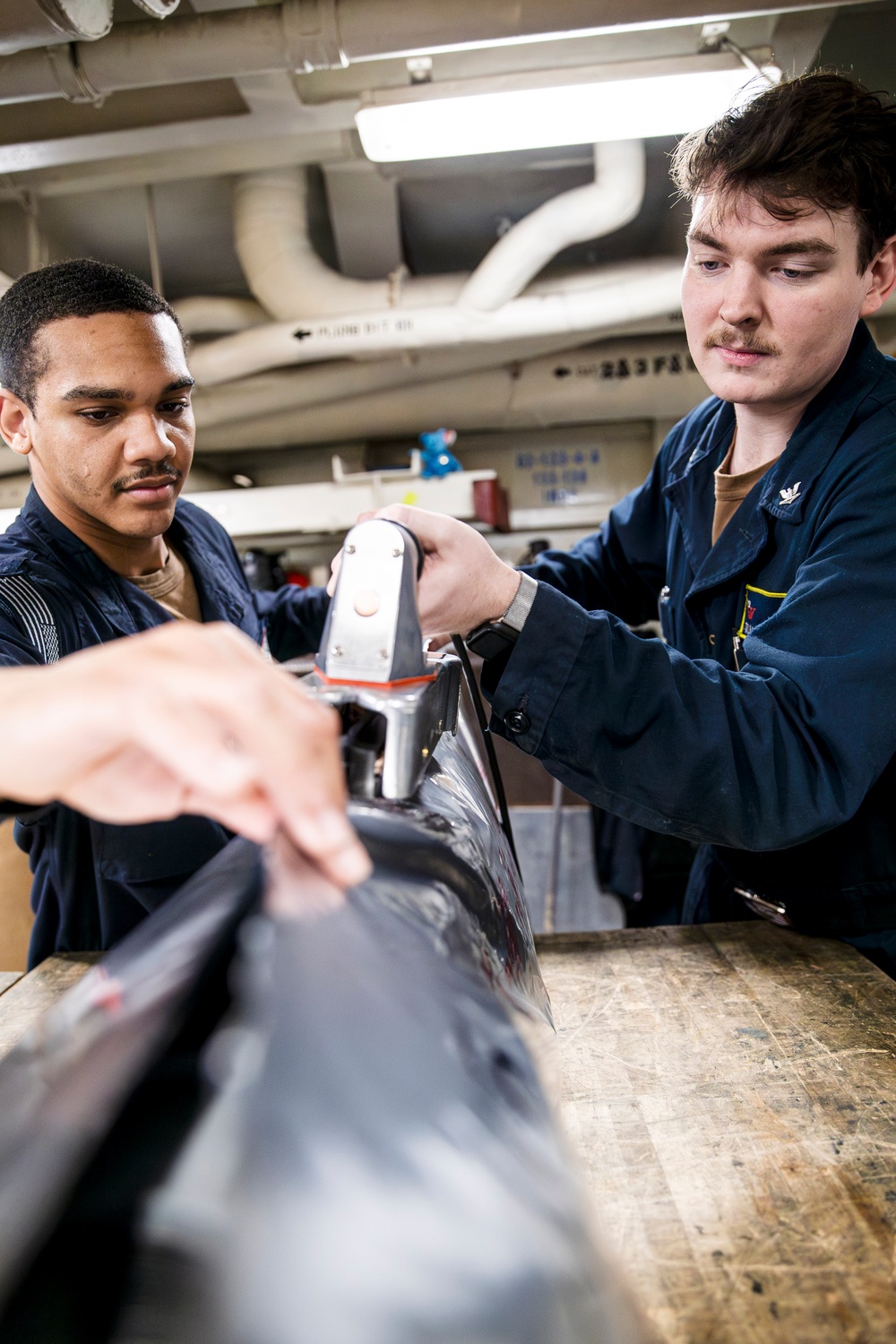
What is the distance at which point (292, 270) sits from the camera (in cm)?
288

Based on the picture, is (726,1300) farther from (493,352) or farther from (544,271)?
(544,271)

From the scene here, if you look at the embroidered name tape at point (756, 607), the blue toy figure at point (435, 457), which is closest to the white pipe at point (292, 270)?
the blue toy figure at point (435, 457)

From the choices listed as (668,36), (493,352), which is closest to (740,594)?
(668,36)

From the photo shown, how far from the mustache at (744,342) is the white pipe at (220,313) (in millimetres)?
2489

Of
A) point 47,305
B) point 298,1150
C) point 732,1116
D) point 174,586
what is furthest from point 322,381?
point 298,1150

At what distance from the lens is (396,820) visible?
2.05ft

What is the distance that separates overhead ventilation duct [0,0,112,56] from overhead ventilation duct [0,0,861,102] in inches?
1.2

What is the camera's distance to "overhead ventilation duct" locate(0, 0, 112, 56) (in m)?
1.41

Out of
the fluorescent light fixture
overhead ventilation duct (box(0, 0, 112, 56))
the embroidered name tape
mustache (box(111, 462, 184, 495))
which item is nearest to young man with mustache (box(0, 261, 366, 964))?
mustache (box(111, 462, 184, 495))

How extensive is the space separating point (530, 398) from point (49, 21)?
7.46 feet

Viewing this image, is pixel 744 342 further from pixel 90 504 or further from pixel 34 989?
pixel 34 989

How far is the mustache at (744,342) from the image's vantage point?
1005 mm

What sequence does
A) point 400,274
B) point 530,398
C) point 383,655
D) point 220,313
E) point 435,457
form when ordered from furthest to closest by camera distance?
point 530,398
point 435,457
point 220,313
point 400,274
point 383,655

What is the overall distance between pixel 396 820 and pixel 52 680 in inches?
10.2
